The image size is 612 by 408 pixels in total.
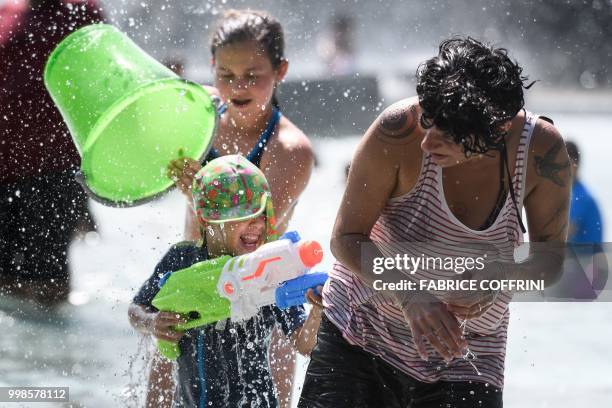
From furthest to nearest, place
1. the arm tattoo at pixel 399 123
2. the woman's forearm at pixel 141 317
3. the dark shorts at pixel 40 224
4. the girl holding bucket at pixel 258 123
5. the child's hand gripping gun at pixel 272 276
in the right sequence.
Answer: the dark shorts at pixel 40 224
the girl holding bucket at pixel 258 123
the woman's forearm at pixel 141 317
the child's hand gripping gun at pixel 272 276
the arm tattoo at pixel 399 123

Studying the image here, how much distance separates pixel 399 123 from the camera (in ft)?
8.50

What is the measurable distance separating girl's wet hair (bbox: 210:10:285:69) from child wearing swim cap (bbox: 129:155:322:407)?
0.85 metres

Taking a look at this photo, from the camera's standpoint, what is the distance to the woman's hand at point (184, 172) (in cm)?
367

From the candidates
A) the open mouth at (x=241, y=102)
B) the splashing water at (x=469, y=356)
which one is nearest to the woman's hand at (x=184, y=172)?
the open mouth at (x=241, y=102)

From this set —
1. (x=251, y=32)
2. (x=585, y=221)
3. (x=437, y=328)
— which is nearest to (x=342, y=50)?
(x=585, y=221)

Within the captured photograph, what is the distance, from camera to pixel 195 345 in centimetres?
313

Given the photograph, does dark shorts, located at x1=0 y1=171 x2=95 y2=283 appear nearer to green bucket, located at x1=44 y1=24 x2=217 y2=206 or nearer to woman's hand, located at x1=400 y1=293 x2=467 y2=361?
green bucket, located at x1=44 y1=24 x2=217 y2=206

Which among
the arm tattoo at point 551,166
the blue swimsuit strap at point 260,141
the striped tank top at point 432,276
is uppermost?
the blue swimsuit strap at point 260,141

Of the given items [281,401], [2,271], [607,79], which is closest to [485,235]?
[281,401]

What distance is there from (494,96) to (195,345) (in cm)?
124

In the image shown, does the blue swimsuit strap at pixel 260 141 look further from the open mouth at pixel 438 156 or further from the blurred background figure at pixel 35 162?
the blurred background figure at pixel 35 162

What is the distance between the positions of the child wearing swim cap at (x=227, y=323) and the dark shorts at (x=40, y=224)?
2.51 metres

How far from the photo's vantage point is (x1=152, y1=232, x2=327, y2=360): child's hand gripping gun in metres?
2.90

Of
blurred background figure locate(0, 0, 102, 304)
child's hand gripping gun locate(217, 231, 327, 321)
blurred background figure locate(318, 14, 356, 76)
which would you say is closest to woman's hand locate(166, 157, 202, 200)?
child's hand gripping gun locate(217, 231, 327, 321)
